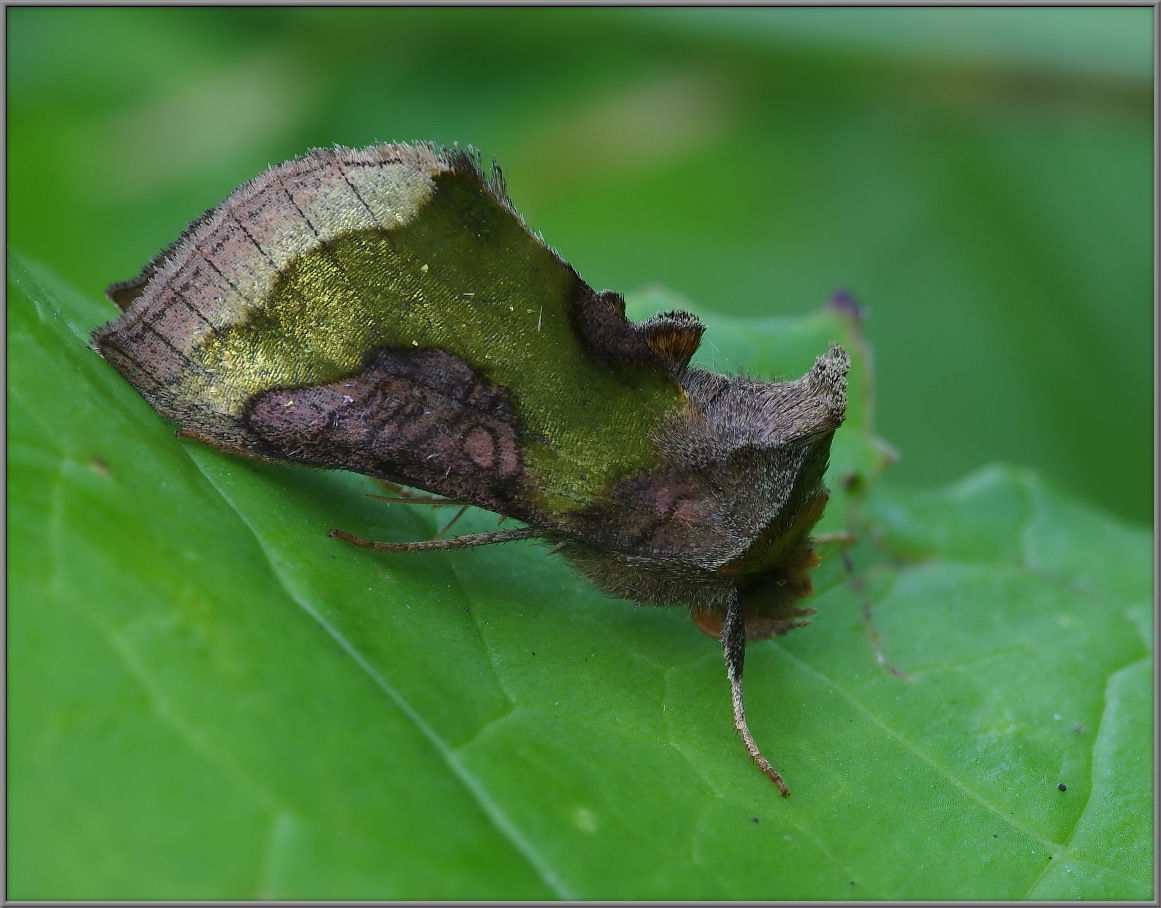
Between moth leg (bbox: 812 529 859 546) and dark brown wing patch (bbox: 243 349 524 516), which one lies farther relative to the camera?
moth leg (bbox: 812 529 859 546)

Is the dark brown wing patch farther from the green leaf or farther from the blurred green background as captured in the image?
the blurred green background

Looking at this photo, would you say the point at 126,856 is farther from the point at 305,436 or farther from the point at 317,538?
the point at 305,436

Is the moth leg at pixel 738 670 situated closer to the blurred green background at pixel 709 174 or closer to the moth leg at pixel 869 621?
the moth leg at pixel 869 621

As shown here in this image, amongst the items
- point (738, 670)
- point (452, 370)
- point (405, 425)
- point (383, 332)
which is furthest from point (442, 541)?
point (738, 670)

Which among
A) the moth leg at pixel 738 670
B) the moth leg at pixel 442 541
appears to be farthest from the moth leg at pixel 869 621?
the moth leg at pixel 442 541

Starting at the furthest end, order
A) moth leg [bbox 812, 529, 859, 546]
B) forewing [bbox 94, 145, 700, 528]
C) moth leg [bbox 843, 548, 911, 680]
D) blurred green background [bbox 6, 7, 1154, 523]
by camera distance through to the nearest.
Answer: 1. blurred green background [bbox 6, 7, 1154, 523]
2. moth leg [bbox 812, 529, 859, 546]
3. moth leg [bbox 843, 548, 911, 680]
4. forewing [bbox 94, 145, 700, 528]

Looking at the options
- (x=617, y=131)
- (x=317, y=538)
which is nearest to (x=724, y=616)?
(x=317, y=538)

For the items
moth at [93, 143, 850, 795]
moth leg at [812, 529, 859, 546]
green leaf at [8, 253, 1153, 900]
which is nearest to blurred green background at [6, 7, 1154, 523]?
moth leg at [812, 529, 859, 546]
